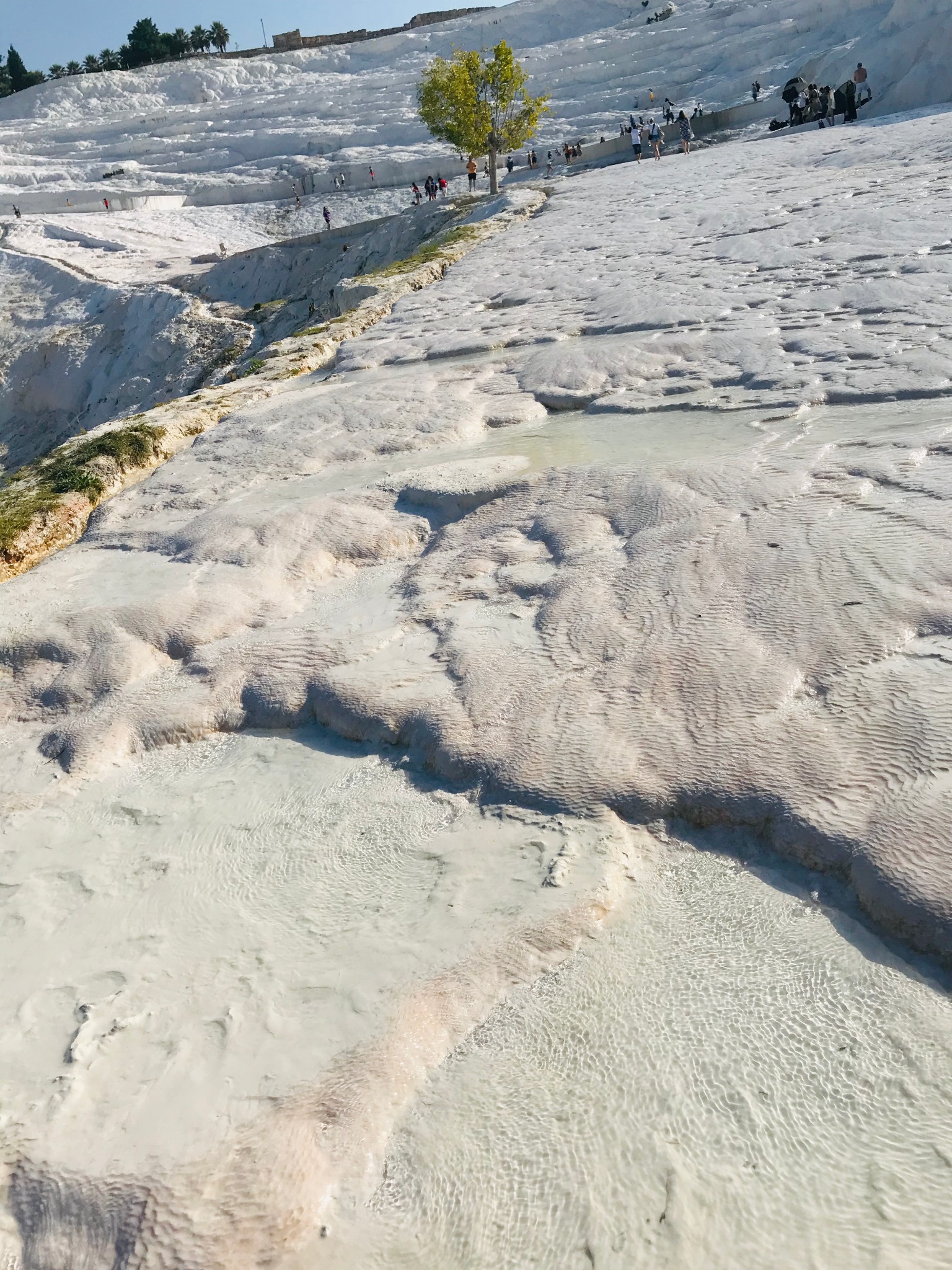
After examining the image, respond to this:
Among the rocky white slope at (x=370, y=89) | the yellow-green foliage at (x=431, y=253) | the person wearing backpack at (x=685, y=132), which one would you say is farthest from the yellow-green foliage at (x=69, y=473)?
the rocky white slope at (x=370, y=89)

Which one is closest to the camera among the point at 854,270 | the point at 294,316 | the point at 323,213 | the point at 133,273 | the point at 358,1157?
the point at 358,1157

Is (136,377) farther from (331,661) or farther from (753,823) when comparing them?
(753,823)

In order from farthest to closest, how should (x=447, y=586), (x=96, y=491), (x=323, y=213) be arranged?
(x=323, y=213) < (x=96, y=491) < (x=447, y=586)

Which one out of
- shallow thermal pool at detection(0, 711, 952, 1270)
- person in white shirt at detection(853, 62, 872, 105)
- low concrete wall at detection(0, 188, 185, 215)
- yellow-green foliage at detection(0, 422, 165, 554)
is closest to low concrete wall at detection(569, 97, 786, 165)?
person in white shirt at detection(853, 62, 872, 105)

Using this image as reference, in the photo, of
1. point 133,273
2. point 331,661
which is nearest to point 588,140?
point 133,273

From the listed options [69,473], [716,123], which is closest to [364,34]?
[716,123]

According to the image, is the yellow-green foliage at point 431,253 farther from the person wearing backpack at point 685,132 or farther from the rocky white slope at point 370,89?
the rocky white slope at point 370,89

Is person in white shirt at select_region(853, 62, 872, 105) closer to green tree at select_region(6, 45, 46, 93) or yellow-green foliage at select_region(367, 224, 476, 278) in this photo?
yellow-green foliage at select_region(367, 224, 476, 278)
